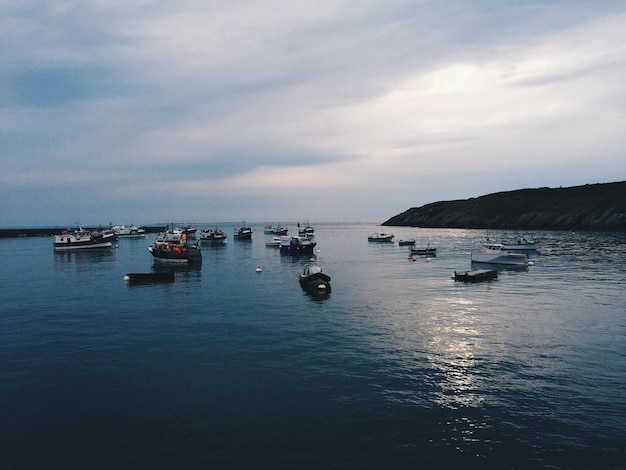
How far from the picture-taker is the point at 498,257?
8181 cm

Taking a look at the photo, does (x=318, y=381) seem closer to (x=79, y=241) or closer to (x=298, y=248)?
(x=298, y=248)

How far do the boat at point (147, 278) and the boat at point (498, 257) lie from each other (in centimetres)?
5808

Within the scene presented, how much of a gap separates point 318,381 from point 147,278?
52.2 m

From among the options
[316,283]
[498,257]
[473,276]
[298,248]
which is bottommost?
[473,276]

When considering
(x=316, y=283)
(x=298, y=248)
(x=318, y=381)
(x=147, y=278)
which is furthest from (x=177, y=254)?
(x=318, y=381)

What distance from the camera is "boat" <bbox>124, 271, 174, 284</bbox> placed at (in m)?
68.4

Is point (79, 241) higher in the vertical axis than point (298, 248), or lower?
higher

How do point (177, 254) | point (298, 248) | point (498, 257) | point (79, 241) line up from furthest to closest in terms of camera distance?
1. point (79, 241)
2. point (298, 248)
3. point (177, 254)
4. point (498, 257)

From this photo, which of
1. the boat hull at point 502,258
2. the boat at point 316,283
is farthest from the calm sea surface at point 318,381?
the boat hull at point 502,258

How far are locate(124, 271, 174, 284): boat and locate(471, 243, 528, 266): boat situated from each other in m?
58.1

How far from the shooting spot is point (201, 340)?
34.6 metres

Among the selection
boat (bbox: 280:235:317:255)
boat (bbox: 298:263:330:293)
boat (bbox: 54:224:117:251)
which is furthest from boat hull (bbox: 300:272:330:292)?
boat (bbox: 54:224:117:251)

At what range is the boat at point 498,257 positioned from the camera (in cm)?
7962

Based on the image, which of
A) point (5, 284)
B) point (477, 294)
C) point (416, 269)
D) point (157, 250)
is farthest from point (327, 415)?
point (157, 250)
